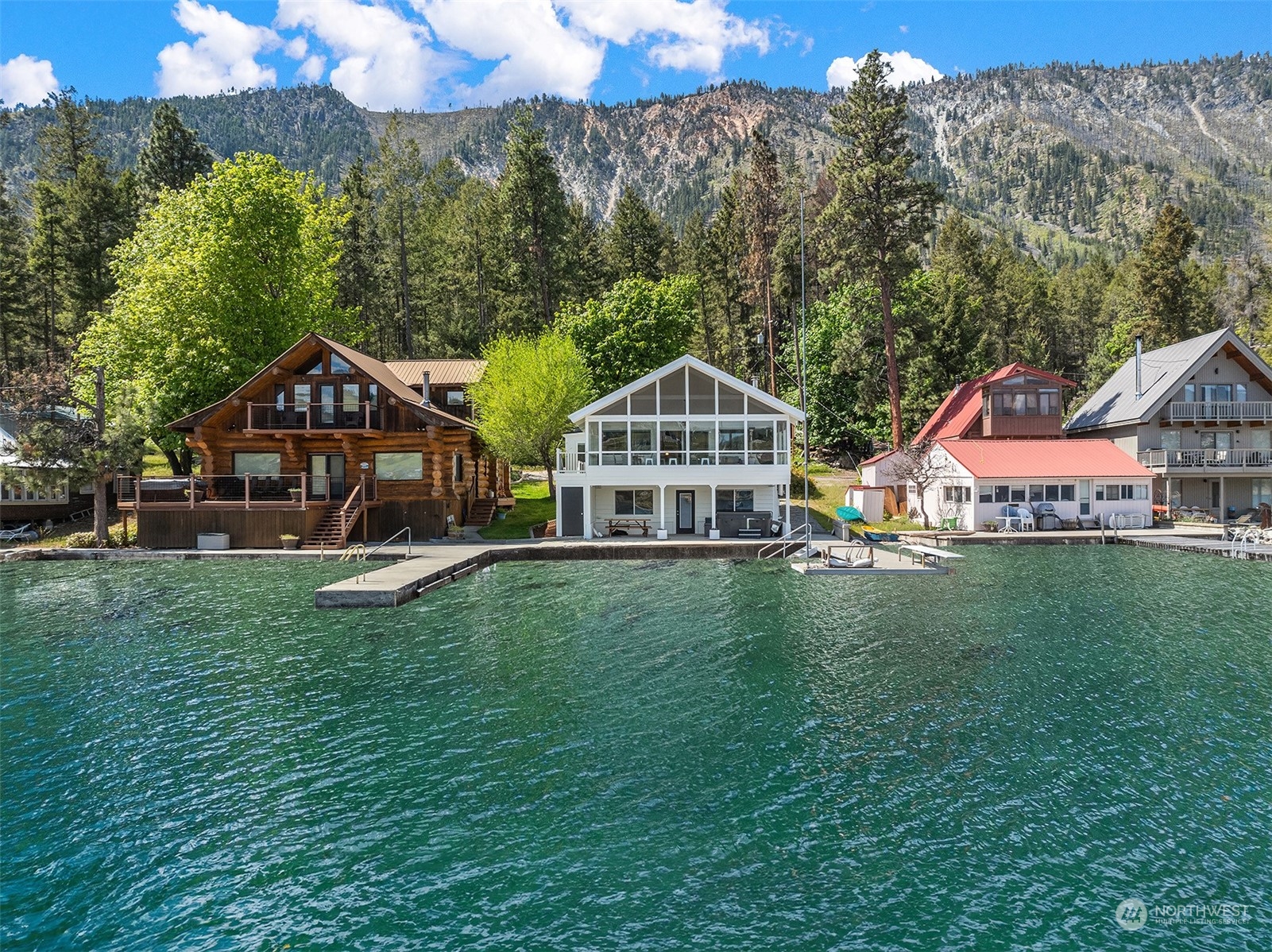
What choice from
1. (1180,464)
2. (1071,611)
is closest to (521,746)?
(1071,611)

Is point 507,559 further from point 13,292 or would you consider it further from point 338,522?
point 13,292

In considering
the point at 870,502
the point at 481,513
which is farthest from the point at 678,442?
the point at 870,502

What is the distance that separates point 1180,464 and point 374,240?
55.8 metres

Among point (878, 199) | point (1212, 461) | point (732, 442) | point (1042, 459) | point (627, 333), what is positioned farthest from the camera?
point (627, 333)

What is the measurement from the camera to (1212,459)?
41.1 metres

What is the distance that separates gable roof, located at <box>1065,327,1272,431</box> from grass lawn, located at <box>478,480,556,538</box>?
3258 cm

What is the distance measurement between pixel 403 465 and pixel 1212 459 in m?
41.7

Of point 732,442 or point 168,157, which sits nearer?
point 732,442

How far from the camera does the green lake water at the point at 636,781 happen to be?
7574 mm

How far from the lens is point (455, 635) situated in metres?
18.7

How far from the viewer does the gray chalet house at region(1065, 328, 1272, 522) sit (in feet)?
135

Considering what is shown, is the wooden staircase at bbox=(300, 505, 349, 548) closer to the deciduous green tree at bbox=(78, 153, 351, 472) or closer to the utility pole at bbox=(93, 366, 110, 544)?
the utility pole at bbox=(93, 366, 110, 544)

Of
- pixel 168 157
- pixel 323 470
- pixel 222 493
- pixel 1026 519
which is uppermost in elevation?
pixel 168 157

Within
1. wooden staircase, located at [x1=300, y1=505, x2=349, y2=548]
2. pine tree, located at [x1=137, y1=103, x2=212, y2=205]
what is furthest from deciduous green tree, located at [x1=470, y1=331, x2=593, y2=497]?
pine tree, located at [x1=137, y1=103, x2=212, y2=205]
